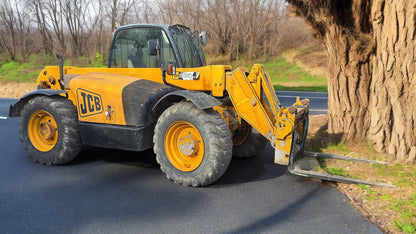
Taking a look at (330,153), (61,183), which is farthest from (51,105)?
(330,153)

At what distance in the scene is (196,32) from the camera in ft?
20.2

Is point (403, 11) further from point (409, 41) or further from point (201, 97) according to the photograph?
point (201, 97)

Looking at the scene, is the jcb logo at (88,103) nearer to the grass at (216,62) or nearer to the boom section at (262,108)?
the boom section at (262,108)

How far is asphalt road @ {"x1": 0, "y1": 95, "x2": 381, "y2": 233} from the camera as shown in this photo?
3.55 metres

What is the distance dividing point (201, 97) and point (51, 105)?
2.56 m

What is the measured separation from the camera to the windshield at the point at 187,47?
5477 millimetres

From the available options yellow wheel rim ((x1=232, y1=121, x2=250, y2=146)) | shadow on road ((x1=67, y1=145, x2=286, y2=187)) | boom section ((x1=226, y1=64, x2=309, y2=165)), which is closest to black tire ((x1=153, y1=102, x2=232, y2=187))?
shadow on road ((x1=67, y1=145, x2=286, y2=187))

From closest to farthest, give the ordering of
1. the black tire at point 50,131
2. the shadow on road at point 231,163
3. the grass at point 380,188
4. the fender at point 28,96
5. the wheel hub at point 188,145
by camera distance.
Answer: the grass at point 380,188, the wheel hub at point 188,145, the shadow on road at point 231,163, the black tire at point 50,131, the fender at point 28,96

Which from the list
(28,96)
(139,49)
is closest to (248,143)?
(139,49)

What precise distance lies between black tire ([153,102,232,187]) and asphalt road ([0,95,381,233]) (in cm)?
19

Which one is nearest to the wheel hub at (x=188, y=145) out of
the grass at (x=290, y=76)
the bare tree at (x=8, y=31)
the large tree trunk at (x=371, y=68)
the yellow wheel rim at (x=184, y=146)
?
the yellow wheel rim at (x=184, y=146)

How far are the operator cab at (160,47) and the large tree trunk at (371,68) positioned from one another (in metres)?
2.07

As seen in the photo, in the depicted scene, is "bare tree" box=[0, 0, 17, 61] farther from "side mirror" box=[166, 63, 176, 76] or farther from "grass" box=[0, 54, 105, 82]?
"side mirror" box=[166, 63, 176, 76]

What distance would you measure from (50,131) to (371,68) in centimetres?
551
